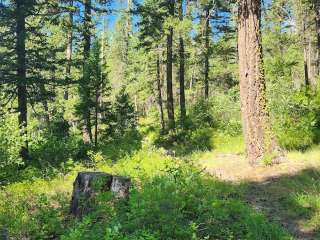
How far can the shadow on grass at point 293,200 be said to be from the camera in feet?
23.4

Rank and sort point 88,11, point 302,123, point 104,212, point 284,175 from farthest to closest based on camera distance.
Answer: point 88,11 → point 302,123 → point 284,175 → point 104,212

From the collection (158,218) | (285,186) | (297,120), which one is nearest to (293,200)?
(285,186)

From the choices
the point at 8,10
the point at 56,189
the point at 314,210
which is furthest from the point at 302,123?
the point at 8,10

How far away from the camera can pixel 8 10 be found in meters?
17.0

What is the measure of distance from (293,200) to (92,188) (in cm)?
358

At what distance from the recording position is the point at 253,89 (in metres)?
11.7

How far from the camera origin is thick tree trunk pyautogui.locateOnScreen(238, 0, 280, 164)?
11.4m

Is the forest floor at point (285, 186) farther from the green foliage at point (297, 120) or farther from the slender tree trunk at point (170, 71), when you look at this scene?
the slender tree trunk at point (170, 71)

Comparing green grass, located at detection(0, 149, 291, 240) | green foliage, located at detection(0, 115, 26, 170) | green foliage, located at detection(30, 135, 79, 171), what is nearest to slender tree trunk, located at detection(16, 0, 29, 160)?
green foliage, located at detection(30, 135, 79, 171)

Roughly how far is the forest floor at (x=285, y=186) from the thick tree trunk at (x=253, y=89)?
485 millimetres

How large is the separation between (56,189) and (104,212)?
464cm

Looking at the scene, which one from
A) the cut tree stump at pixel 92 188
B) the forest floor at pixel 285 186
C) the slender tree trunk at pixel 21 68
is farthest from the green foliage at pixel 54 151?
the cut tree stump at pixel 92 188

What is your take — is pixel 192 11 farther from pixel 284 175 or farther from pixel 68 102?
pixel 284 175

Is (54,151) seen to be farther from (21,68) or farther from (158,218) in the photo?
(158,218)
